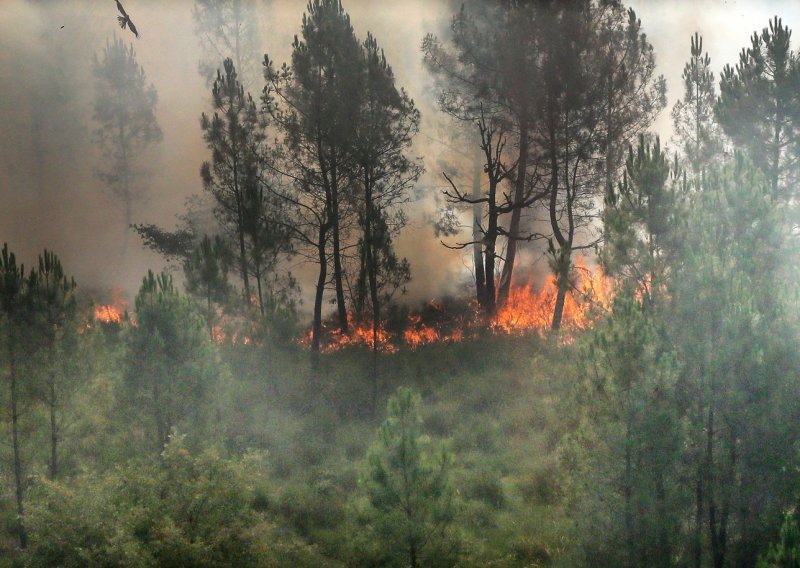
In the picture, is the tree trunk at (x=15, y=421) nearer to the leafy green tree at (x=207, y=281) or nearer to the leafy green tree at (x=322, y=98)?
the leafy green tree at (x=207, y=281)

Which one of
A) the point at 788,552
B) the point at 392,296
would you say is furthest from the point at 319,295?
the point at 788,552

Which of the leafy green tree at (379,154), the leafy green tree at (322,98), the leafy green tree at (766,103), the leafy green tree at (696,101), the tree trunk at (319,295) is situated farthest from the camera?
the leafy green tree at (696,101)

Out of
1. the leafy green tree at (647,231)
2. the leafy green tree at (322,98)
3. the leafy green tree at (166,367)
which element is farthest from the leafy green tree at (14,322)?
the leafy green tree at (322,98)

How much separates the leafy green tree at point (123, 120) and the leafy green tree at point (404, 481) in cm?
2706

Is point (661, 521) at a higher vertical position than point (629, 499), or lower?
lower

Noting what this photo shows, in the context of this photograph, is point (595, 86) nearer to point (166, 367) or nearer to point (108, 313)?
point (166, 367)

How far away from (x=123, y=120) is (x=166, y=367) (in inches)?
898

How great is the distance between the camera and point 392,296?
24.1 metres

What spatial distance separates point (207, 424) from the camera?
14.1m

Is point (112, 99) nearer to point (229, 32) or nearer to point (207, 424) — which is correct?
point (229, 32)

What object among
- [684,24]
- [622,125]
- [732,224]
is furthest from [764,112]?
[684,24]

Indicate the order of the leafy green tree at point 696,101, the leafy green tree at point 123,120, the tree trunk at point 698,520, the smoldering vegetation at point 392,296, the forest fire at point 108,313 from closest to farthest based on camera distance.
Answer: the tree trunk at point 698,520, the smoldering vegetation at point 392,296, the leafy green tree at point 696,101, the forest fire at point 108,313, the leafy green tree at point 123,120

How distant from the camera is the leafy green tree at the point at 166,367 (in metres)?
13.7

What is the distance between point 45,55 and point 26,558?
26.7 meters
